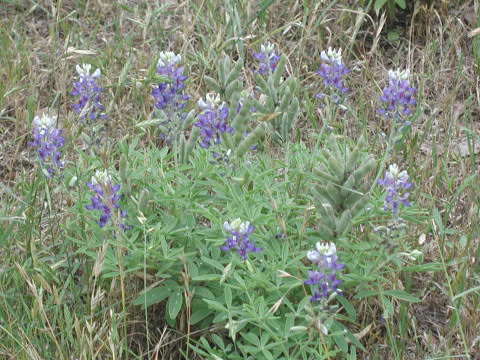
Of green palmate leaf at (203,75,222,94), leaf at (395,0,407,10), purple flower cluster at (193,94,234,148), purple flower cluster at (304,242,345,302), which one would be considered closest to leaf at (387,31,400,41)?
leaf at (395,0,407,10)

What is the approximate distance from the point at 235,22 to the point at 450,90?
130 centimetres

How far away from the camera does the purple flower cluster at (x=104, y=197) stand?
7.93 feet

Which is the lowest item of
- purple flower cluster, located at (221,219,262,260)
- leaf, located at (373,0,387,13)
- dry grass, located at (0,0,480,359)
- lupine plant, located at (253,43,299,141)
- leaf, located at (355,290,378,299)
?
dry grass, located at (0,0,480,359)

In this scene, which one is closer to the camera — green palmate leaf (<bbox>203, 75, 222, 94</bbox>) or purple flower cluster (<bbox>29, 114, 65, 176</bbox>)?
purple flower cluster (<bbox>29, 114, 65, 176</bbox>)

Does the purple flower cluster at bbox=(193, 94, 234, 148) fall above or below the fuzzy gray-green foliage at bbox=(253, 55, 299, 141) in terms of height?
above

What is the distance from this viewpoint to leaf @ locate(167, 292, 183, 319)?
2551 millimetres

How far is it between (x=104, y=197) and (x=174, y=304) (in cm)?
47

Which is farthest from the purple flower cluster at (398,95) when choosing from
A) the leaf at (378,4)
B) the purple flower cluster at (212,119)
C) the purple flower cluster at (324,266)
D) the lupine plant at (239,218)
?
the leaf at (378,4)

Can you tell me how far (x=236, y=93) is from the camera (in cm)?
274

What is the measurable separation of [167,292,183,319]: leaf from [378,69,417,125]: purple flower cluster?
3.27ft

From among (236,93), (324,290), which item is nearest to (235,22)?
(236,93)

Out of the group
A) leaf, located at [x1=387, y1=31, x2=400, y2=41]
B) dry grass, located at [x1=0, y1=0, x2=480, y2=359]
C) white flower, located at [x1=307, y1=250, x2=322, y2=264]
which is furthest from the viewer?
leaf, located at [x1=387, y1=31, x2=400, y2=41]

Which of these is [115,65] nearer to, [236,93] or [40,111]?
[40,111]

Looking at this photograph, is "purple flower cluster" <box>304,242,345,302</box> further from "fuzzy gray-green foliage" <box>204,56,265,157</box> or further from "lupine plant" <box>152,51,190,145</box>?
"lupine plant" <box>152,51,190,145</box>
